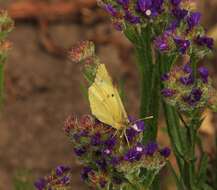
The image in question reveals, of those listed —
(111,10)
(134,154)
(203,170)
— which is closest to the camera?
(134,154)

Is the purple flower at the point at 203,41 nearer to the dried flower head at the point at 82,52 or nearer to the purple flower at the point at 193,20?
the purple flower at the point at 193,20

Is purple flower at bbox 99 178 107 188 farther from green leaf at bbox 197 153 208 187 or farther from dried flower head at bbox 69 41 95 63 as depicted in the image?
green leaf at bbox 197 153 208 187

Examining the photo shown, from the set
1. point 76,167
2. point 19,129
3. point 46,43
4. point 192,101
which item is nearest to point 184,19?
point 192,101

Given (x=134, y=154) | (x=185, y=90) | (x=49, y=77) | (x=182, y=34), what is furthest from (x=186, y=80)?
(x=49, y=77)

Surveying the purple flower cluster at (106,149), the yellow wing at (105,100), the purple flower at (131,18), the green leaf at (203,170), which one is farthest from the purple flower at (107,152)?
the green leaf at (203,170)

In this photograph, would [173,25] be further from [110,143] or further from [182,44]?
[110,143]

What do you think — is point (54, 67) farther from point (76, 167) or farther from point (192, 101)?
point (192, 101)
